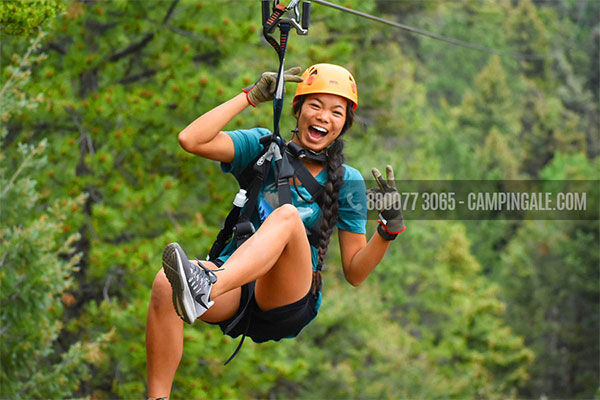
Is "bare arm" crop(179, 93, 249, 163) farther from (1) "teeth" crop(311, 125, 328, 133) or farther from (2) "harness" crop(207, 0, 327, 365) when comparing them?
(1) "teeth" crop(311, 125, 328, 133)

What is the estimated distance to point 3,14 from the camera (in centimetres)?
412

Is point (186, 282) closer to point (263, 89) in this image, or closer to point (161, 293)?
point (161, 293)

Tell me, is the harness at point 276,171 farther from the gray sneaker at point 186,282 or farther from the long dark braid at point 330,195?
the gray sneaker at point 186,282

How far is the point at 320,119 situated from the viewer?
395 cm

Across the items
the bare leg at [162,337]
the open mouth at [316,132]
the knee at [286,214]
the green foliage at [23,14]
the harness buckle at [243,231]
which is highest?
the green foliage at [23,14]

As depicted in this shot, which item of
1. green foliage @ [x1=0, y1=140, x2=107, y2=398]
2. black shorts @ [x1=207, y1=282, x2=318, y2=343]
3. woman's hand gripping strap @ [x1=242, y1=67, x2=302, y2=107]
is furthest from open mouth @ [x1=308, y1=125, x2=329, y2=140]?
green foliage @ [x1=0, y1=140, x2=107, y2=398]

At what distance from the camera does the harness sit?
12.0 feet

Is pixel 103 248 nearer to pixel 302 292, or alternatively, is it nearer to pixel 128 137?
→ pixel 128 137

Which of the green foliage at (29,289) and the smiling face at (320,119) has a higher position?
the smiling face at (320,119)

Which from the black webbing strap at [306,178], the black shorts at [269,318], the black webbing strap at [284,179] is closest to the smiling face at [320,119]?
the black webbing strap at [306,178]

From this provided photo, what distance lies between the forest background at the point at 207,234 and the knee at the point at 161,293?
5.75ft

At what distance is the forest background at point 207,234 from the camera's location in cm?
656

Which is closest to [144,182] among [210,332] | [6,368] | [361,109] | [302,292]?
[210,332]

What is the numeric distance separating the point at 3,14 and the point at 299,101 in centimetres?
162
